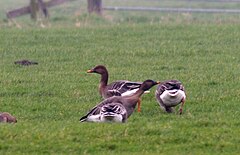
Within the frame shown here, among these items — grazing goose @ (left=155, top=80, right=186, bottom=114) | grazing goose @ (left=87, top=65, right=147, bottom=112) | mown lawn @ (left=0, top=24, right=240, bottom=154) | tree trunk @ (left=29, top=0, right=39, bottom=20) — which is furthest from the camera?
tree trunk @ (left=29, top=0, right=39, bottom=20)

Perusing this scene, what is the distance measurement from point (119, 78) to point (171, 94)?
377cm

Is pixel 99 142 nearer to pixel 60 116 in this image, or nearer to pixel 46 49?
pixel 60 116

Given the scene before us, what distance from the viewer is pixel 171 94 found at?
12.6 m

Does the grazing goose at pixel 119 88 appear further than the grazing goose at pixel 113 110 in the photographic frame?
Yes

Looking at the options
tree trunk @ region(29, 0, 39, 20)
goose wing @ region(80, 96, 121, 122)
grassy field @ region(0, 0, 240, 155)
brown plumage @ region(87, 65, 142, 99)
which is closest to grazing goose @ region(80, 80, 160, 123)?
goose wing @ region(80, 96, 121, 122)

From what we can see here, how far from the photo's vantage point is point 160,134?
1101 cm

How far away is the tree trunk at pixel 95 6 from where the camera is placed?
3044 centimetres

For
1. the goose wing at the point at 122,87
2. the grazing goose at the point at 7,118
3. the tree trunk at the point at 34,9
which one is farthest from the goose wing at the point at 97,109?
the tree trunk at the point at 34,9

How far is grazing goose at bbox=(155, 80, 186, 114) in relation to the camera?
12.6 meters

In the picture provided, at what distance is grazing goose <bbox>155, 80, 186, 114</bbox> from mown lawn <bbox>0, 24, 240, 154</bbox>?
8.2 inches

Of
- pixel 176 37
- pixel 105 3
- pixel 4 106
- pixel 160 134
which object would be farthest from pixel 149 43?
pixel 105 3

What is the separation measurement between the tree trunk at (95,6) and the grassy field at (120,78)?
264 centimetres

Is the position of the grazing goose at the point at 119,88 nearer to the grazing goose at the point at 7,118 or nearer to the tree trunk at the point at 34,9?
the grazing goose at the point at 7,118

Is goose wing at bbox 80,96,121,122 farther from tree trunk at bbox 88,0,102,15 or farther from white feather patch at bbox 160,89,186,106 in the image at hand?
tree trunk at bbox 88,0,102,15
